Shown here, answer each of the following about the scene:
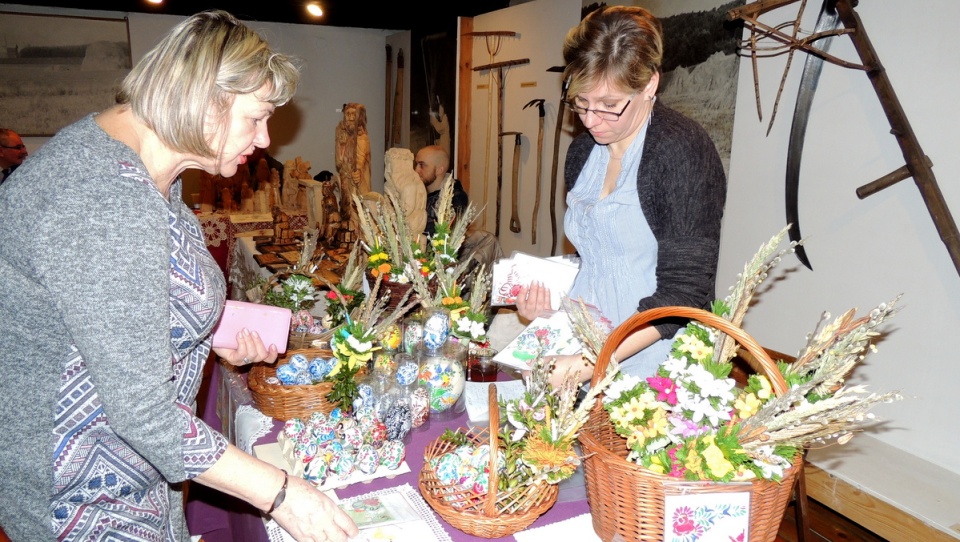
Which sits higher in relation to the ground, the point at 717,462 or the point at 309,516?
the point at 717,462

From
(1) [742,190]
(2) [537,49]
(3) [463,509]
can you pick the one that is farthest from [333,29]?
(3) [463,509]

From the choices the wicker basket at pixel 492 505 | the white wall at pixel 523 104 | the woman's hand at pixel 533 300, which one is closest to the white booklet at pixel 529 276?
the woman's hand at pixel 533 300

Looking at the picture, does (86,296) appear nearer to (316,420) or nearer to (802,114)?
(316,420)

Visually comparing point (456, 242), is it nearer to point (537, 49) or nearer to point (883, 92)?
point (883, 92)

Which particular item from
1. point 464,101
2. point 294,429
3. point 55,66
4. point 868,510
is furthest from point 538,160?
point 55,66

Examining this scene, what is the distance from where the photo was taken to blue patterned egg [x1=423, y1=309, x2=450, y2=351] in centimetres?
186

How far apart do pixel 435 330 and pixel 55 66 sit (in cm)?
664

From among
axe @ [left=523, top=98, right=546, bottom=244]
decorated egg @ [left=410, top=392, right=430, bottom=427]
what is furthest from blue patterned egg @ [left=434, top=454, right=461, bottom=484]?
axe @ [left=523, top=98, right=546, bottom=244]

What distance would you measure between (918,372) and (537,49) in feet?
11.1

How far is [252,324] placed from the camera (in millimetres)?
1579

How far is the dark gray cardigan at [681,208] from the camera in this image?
1.54 metres

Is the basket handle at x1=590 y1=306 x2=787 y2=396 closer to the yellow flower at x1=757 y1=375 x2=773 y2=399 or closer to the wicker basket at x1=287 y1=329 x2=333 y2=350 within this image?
the yellow flower at x1=757 y1=375 x2=773 y2=399

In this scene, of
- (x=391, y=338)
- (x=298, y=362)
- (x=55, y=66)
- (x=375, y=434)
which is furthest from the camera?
(x=55, y=66)

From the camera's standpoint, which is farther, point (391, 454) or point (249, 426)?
point (249, 426)
